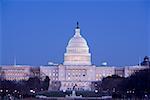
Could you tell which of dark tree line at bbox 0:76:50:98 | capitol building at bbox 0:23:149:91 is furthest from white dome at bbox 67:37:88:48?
dark tree line at bbox 0:76:50:98

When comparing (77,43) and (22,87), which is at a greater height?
(77,43)

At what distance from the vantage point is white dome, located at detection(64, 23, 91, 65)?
126938 millimetres

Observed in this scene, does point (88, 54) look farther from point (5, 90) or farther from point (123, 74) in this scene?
point (5, 90)

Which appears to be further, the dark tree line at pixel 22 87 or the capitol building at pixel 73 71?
the capitol building at pixel 73 71

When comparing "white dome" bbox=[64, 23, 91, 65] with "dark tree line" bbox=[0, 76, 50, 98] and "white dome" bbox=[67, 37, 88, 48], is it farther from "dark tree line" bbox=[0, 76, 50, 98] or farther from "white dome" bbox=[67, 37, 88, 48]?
"dark tree line" bbox=[0, 76, 50, 98]

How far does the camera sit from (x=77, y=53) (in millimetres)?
127125

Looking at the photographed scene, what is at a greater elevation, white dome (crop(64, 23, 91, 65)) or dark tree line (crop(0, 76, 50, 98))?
white dome (crop(64, 23, 91, 65))

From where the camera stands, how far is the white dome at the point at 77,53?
126938mm

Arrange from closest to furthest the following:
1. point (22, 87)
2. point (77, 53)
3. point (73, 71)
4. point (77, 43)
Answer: point (22, 87)
point (73, 71)
point (77, 53)
point (77, 43)

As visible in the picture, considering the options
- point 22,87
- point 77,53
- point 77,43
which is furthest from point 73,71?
point 22,87

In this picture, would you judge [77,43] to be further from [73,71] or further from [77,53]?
[73,71]

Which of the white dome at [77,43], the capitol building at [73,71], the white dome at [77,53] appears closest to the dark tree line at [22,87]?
the capitol building at [73,71]

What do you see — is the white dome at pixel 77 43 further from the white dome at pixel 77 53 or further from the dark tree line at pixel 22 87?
the dark tree line at pixel 22 87

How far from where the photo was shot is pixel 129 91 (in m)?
66.6
